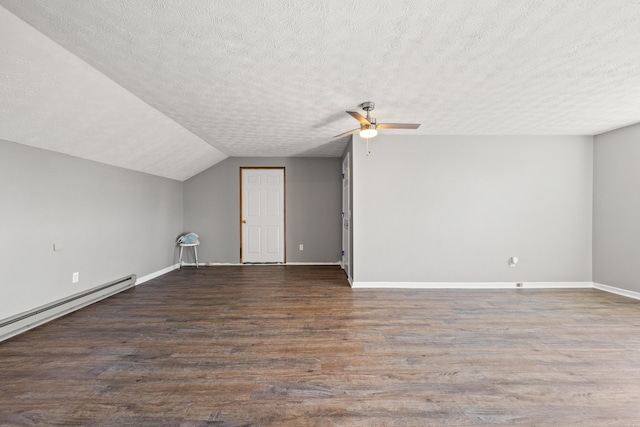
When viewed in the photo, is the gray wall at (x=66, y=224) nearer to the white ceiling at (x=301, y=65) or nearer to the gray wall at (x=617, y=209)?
the white ceiling at (x=301, y=65)

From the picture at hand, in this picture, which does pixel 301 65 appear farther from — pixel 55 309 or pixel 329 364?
pixel 55 309

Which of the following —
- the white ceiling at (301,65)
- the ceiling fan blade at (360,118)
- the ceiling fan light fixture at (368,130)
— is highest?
the white ceiling at (301,65)

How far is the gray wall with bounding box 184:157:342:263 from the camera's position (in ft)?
20.0

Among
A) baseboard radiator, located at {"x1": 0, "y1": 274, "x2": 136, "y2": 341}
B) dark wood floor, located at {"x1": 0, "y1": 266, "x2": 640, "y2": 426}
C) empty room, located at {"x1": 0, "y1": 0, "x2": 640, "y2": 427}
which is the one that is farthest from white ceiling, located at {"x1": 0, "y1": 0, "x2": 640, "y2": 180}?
dark wood floor, located at {"x1": 0, "y1": 266, "x2": 640, "y2": 426}

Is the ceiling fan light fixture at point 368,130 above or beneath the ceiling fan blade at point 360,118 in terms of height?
beneath

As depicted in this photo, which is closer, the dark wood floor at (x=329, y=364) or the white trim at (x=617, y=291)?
the dark wood floor at (x=329, y=364)

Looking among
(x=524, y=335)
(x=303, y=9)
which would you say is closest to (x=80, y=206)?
(x=303, y=9)

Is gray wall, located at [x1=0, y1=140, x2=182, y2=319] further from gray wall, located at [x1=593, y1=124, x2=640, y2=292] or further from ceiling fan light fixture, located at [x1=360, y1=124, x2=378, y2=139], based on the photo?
gray wall, located at [x1=593, y1=124, x2=640, y2=292]

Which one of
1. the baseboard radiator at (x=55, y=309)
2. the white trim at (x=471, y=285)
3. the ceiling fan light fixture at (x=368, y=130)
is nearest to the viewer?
the baseboard radiator at (x=55, y=309)

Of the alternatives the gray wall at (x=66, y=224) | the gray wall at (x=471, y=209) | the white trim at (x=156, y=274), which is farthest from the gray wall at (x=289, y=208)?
the gray wall at (x=471, y=209)

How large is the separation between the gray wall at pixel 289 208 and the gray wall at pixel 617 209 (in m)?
4.22

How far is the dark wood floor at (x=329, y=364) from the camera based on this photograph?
1647 mm

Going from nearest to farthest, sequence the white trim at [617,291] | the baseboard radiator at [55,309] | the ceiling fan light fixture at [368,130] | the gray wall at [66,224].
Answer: the baseboard radiator at [55,309]
the gray wall at [66,224]
the ceiling fan light fixture at [368,130]
the white trim at [617,291]

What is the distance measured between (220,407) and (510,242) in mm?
4487
